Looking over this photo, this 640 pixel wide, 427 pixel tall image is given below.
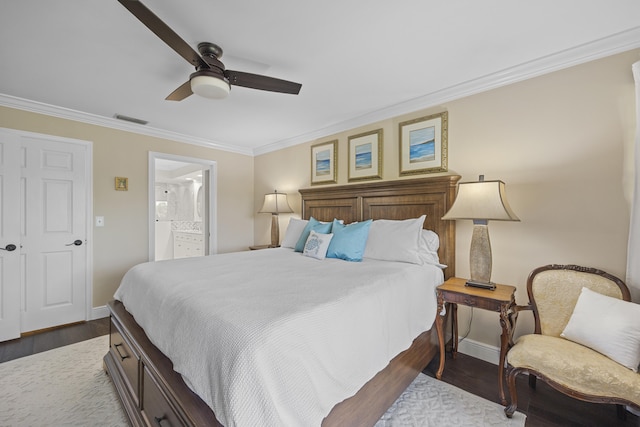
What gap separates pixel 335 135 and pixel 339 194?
0.86 m

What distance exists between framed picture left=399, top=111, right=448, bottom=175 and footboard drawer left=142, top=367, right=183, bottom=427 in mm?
2716

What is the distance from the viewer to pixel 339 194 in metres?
3.42

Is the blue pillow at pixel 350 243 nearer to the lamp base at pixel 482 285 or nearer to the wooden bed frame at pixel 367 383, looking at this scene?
the wooden bed frame at pixel 367 383

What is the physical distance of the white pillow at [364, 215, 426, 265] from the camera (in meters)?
2.37

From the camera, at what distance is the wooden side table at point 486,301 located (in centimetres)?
183

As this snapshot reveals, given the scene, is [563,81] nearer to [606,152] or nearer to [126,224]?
[606,152]

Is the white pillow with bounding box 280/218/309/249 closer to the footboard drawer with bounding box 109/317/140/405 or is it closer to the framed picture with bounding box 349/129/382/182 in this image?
the framed picture with bounding box 349/129/382/182

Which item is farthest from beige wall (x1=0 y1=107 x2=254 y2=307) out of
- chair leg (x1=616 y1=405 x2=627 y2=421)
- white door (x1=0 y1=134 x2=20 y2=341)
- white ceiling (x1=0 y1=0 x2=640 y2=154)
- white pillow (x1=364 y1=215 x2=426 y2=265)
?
chair leg (x1=616 y1=405 x2=627 y2=421)

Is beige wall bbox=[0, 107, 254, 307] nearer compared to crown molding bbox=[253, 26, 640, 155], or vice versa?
crown molding bbox=[253, 26, 640, 155]

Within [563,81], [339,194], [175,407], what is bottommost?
[175,407]

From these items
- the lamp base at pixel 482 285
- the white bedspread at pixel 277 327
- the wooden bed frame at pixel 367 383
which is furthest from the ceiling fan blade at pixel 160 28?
the lamp base at pixel 482 285

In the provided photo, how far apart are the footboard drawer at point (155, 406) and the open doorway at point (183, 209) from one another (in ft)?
10.1

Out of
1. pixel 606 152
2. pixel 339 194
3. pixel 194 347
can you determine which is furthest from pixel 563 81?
pixel 194 347

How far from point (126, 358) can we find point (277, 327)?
1453 mm
